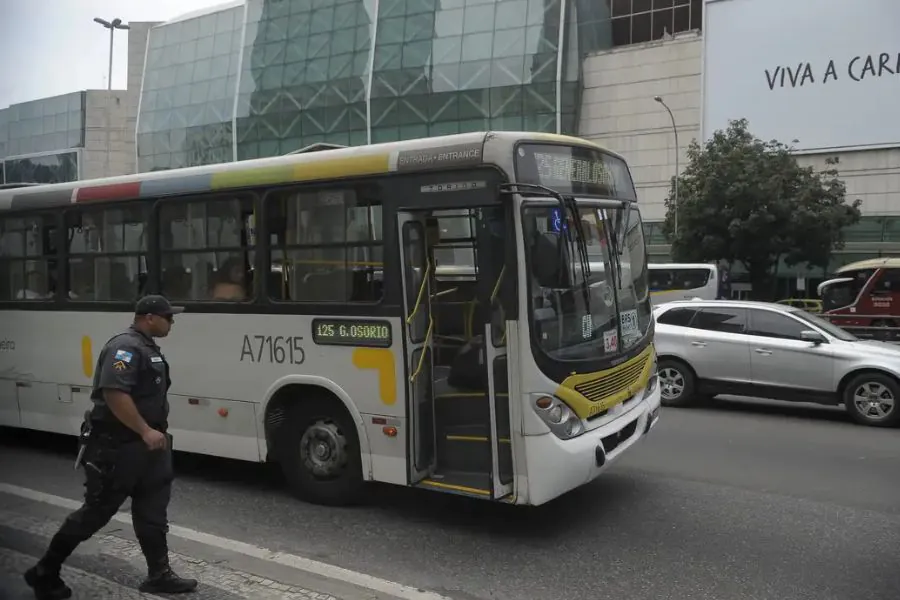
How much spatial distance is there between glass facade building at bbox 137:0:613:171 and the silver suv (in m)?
31.1

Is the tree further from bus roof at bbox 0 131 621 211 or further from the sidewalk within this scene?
the sidewalk

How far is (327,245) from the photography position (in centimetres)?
596

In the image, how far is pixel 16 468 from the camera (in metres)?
7.60


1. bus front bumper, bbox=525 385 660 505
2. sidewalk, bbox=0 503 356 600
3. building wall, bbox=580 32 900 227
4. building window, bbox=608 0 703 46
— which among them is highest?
building window, bbox=608 0 703 46

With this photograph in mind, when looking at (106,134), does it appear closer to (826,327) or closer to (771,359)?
(771,359)

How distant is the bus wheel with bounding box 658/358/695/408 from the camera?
11.1 meters

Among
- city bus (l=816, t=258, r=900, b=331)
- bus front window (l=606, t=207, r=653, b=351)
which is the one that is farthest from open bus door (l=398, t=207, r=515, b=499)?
city bus (l=816, t=258, r=900, b=331)

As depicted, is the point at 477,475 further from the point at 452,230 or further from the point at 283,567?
the point at 452,230

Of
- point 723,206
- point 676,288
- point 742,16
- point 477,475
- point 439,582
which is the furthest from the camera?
point 742,16

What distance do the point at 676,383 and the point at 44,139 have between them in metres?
66.9

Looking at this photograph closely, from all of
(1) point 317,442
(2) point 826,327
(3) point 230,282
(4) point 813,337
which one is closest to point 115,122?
(2) point 826,327

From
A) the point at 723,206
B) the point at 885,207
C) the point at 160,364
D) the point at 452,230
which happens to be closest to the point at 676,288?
the point at 723,206

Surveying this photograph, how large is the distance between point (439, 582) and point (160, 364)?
6.78 ft

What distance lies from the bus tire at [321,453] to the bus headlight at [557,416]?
158 centimetres
